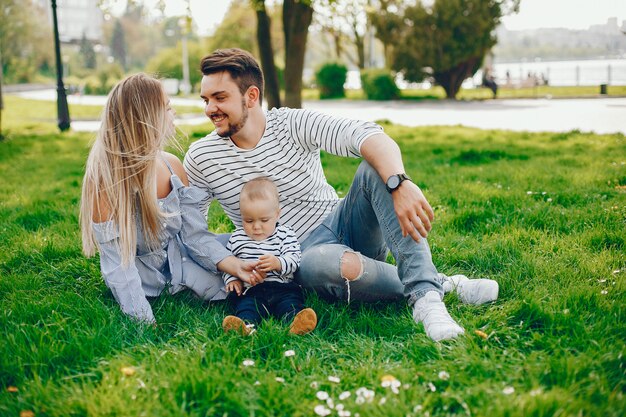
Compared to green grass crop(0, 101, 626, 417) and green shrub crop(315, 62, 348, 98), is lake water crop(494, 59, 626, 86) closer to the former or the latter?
green shrub crop(315, 62, 348, 98)

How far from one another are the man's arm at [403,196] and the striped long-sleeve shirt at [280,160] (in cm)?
28

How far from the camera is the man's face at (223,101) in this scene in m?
3.45

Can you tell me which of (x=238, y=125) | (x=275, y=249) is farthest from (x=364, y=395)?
(x=238, y=125)

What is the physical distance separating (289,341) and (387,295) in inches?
27.9

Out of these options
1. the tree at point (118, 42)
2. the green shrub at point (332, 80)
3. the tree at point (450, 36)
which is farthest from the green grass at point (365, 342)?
the tree at point (118, 42)

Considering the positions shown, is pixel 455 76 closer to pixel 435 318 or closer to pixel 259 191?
pixel 259 191

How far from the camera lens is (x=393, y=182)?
10.2ft

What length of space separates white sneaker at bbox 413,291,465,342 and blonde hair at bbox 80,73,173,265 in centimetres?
151

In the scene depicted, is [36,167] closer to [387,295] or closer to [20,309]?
[20,309]

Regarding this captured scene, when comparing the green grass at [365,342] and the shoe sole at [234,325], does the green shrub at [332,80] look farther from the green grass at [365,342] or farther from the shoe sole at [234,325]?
the shoe sole at [234,325]

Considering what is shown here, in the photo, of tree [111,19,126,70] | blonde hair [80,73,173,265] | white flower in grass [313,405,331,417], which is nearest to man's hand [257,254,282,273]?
blonde hair [80,73,173,265]

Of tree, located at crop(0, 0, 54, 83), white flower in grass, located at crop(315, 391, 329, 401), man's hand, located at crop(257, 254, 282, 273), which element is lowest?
white flower in grass, located at crop(315, 391, 329, 401)

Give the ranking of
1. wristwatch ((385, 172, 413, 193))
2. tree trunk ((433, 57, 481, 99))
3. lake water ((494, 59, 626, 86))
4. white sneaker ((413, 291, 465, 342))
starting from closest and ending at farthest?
white sneaker ((413, 291, 465, 342)) → wristwatch ((385, 172, 413, 193)) → tree trunk ((433, 57, 481, 99)) → lake water ((494, 59, 626, 86))

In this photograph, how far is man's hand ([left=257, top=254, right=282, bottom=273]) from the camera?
10.6 ft
